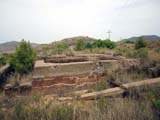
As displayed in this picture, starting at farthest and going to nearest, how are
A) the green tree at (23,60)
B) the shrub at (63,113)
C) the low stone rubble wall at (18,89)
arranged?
the green tree at (23,60), the low stone rubble wall at (18,89), the shrub at (63,113)

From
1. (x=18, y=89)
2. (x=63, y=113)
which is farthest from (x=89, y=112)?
(x=18, y=89)

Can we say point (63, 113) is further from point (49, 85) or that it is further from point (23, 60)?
point (23, 60)

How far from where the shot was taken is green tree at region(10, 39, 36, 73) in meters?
7.94

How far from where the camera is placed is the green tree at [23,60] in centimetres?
794

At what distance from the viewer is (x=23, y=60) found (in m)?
8.07

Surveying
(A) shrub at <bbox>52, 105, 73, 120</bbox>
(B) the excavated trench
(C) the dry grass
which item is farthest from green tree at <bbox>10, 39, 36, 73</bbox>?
(A) shrub at <bbox>52, 105, 73, 120</bbox>

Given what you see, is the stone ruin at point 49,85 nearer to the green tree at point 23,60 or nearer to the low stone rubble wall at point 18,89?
the low stone rubble wall at point 18,89

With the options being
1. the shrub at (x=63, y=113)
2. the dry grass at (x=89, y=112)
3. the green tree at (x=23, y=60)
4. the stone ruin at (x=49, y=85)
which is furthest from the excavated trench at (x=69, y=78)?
the shrub at (x=63, y=113)

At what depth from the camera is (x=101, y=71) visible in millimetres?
7598

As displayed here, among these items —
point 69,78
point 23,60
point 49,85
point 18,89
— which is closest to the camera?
point 18,89

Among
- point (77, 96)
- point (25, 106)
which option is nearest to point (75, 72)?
point (77, 96)

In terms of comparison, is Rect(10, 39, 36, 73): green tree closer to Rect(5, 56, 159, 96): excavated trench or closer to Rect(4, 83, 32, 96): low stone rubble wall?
Rect(5, 56, 159, 96): excavated trench

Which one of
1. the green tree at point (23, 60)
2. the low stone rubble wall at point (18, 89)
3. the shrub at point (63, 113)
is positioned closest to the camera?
the shrub at point (63, 113)

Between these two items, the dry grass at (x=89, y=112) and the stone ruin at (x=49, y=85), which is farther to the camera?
the stone ruin at (x=49, y=85)
